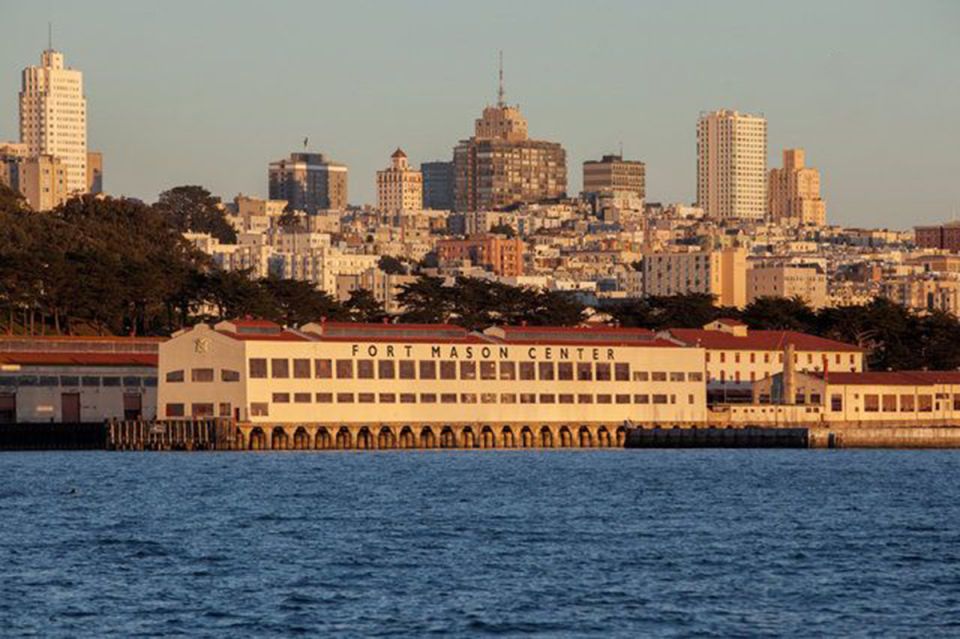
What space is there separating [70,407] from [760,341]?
162ft

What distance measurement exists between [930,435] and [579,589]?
90624 mm

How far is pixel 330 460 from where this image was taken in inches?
4911

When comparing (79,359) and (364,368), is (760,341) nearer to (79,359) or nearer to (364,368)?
(364,368)

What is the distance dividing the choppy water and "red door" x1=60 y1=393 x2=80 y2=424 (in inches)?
1155

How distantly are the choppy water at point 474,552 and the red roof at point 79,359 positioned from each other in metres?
30.4

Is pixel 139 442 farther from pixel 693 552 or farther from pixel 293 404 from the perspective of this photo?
pixel 693 552

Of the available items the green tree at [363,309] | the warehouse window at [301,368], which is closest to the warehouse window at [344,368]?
the warehouse window at [301,368]

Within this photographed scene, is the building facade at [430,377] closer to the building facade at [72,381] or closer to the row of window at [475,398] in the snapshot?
the row of window at [475,398]

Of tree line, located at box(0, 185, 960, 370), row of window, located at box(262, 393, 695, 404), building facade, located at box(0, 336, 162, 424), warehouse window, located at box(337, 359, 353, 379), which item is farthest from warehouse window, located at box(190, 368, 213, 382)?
tree line, located at box(0, 185, 960, 370)

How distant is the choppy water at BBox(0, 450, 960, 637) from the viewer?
5809cm

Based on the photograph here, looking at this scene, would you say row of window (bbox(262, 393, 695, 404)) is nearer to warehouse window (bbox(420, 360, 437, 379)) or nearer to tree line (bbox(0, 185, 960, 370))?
warehouse window (bbox(420, 360, 437, 379))

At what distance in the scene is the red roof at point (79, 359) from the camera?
146m

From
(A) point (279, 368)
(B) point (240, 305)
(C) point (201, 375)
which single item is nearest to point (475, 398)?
(A) point (279, 368)

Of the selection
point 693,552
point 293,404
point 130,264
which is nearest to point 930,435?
point 293,404
